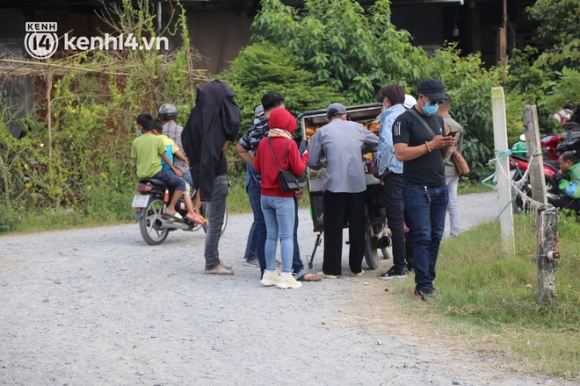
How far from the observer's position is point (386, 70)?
17906mm

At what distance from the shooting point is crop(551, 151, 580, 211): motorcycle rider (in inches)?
467

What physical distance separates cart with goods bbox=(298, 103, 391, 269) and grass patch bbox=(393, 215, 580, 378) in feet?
2.40

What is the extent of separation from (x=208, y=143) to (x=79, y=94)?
605 centimetres

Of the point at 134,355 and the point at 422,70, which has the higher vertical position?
the point at 422,70

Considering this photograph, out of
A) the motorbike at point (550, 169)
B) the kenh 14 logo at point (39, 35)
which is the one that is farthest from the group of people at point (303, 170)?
the kenh 14 logo at point (39, 35)

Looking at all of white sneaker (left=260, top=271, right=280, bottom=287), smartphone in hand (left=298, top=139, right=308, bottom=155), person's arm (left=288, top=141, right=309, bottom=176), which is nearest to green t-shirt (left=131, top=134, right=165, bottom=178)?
smartphone in hand (left=298, top=139, right=308, bottom=155)

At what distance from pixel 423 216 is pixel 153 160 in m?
4.91

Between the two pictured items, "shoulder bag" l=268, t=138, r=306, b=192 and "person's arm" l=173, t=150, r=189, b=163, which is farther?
"person's arm" l=173, t=150, r=189, b=163

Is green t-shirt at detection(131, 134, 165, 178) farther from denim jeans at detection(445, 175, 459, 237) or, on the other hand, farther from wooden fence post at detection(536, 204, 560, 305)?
wooden fence post at detection(536, 204, 560, 305)

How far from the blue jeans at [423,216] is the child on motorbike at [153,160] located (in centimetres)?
461

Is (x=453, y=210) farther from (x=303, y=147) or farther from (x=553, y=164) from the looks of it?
(x=303, y=147)

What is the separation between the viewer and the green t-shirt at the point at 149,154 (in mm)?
11742

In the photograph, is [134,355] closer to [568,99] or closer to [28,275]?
[28,275]

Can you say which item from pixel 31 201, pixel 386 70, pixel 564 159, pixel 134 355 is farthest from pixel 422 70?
pixel 134 355
